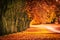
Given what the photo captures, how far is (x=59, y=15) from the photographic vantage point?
4004 mm

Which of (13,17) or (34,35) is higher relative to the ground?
(13,17)

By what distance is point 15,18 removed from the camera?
4.11 m

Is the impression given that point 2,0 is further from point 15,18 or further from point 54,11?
point 54,11

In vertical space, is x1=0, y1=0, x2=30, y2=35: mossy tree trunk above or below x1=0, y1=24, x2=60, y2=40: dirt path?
above

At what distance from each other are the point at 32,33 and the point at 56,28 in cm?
46

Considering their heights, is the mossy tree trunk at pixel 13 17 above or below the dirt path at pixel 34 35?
above

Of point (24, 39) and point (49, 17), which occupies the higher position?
point (49, 17)

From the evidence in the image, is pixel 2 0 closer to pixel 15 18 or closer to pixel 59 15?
pixel 15 18

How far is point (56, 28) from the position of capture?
3980 mm

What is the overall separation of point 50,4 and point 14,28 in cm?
83

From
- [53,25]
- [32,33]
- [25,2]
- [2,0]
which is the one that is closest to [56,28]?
[53,25]

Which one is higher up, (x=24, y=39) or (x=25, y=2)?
(x=25, y=2)

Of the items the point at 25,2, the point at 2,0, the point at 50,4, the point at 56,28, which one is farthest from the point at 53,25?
the point at 2,0

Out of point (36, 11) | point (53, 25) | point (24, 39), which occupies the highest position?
point (36, 11)
